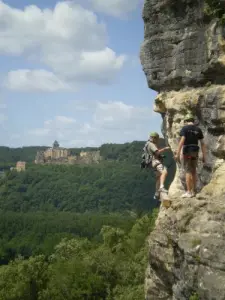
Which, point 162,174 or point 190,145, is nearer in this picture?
point 190,145

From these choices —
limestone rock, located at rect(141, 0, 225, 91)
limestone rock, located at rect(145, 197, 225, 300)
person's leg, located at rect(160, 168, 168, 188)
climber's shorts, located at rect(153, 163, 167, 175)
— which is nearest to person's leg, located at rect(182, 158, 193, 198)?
limestone rock, located at rect(145, 197, 225, 300)

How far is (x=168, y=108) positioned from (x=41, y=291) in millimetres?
29425

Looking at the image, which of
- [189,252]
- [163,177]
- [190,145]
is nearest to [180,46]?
[190,145]

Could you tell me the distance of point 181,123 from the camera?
18.4 metres

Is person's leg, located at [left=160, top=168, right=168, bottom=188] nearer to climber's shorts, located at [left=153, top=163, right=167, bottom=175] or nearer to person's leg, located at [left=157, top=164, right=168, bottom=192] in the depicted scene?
person's leg, located at [left=157, top=164, right=168, bottom=192]

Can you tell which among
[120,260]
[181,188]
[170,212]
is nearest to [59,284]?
[120,260]

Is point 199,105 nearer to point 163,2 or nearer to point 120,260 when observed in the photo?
point 163,2

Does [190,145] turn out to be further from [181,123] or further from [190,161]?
[181,123]

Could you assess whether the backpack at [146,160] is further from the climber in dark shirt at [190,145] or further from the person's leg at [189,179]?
the person's leg at [189,179]

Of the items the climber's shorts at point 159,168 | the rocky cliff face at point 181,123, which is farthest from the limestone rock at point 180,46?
the climber's shorts at point 159,168

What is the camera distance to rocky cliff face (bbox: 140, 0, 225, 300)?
12414 mm

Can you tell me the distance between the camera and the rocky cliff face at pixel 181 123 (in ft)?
40.7

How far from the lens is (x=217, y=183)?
14820 millimetres

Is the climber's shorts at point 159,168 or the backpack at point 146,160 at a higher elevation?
the backpack at point 146,160
